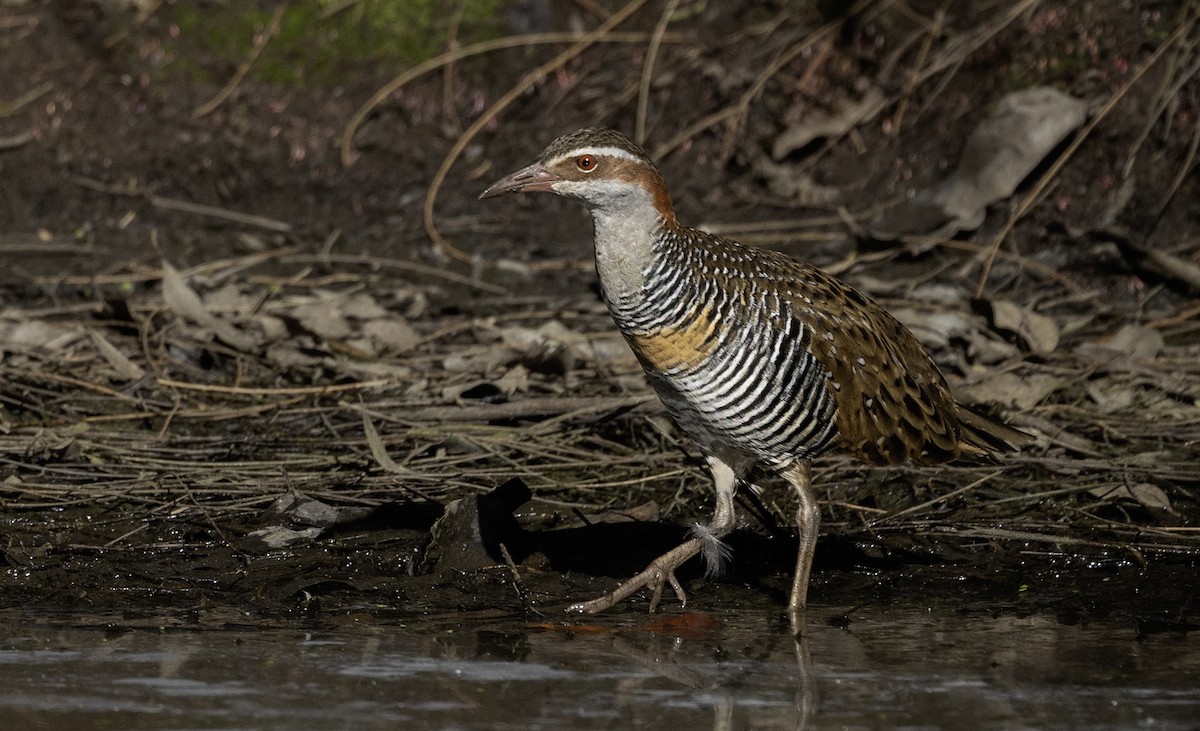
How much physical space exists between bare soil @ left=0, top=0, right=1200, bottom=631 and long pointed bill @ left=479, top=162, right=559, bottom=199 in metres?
1.14

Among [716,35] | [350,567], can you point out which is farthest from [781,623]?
[716,35]

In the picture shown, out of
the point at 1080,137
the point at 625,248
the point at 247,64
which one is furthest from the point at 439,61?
the point at 625,248

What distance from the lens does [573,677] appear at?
4.16 meters

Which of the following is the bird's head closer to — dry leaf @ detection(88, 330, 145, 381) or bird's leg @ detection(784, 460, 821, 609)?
bird's leg @ detection(784, 460, 821, 609)

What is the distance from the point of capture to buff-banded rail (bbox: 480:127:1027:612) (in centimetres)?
479

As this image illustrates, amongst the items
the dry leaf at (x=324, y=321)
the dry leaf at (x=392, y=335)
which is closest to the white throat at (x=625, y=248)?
the dry leaf at (x=392, y=335)

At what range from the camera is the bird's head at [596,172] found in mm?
4797

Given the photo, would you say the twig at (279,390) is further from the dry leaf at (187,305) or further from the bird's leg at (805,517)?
the bird's leg at (805,517)

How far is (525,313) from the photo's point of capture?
7.79m

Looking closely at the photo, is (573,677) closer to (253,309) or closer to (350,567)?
(350,567)

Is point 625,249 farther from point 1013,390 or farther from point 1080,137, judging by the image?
point 1080,137

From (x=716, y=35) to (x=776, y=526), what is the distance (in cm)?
489

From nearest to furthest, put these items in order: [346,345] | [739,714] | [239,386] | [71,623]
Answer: [739,714] < [71,623] < [239,386] < [346,345]

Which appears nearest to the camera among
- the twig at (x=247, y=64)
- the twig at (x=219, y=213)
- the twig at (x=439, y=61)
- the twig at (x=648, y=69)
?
the twig at (x=219, y=213)
